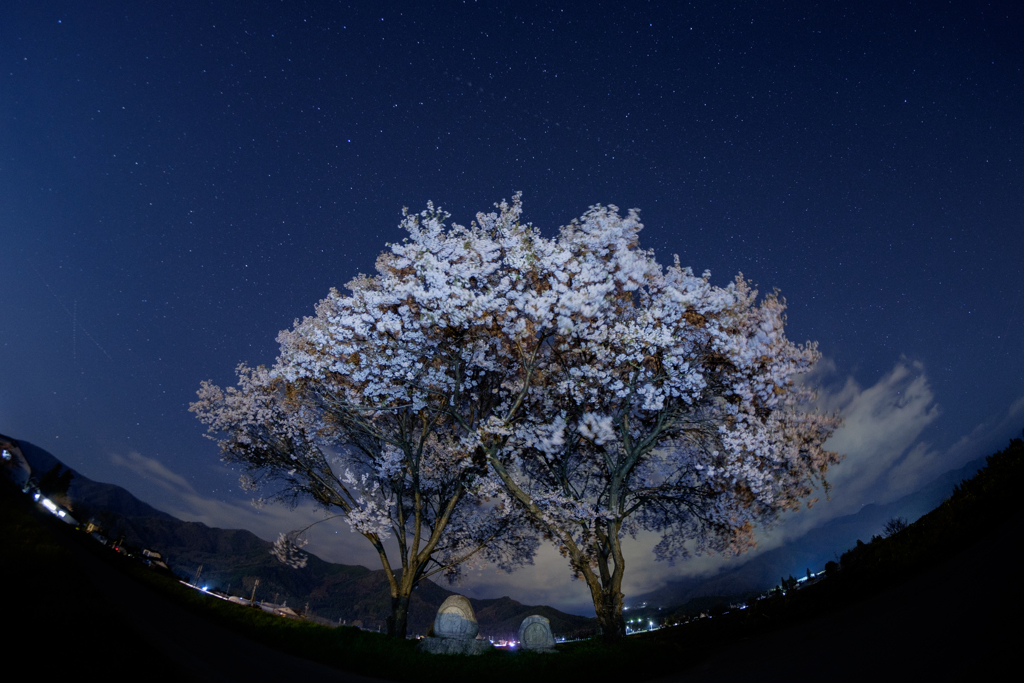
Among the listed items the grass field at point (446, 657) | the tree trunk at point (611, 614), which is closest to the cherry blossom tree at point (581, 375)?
the tree trunk at point (611, 614)

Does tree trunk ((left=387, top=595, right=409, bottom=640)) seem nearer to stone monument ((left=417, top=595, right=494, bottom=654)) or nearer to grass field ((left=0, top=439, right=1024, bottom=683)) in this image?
stone monument ((left=417, top=595, right=494, bottom=654))

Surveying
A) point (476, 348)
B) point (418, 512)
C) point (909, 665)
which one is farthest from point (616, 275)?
point (418, 512)

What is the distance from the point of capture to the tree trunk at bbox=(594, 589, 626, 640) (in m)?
16.6

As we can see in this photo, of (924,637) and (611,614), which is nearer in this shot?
(924,637)

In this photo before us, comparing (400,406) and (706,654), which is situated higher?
(400,406)

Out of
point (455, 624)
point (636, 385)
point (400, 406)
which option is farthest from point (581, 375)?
point (455, 624)

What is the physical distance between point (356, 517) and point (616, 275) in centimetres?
1662

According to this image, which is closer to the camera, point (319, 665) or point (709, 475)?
point (319, 665)

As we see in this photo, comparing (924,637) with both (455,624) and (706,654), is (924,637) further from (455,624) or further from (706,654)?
(455,624)

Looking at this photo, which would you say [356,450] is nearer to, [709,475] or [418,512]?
[418,512]

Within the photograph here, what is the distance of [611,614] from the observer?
664 inches

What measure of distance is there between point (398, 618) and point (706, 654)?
13918mm

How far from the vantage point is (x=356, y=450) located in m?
25.3

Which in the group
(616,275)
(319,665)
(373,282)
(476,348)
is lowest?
(319,665)
